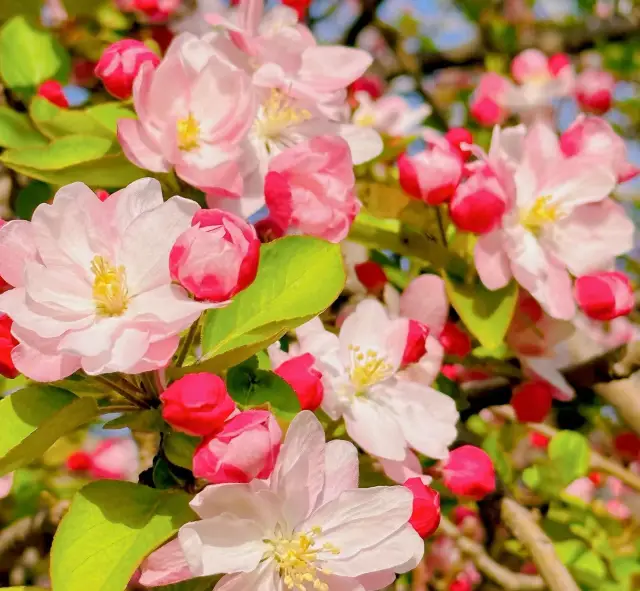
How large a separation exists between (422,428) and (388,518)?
0.20m

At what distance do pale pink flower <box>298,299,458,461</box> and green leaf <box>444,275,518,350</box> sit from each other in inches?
3.3

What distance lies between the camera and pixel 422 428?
836 millimetres

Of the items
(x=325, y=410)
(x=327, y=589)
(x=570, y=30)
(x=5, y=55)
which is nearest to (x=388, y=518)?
(x=327, y=589)

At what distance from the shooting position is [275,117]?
36.1 inches

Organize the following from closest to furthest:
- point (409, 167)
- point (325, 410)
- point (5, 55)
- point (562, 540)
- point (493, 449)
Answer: point (325, 410)
point (409, 167)
point (5, 55)
point (493, 449)
point (562, 540)

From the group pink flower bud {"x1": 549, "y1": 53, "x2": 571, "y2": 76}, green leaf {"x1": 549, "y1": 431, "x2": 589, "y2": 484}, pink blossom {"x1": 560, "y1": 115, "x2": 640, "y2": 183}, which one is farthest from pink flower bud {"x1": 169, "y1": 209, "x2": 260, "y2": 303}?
pink flower bud {"x1": 549, "y1": 53, "x2": 571, "y2": 76}

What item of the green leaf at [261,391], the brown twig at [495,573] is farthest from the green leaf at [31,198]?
the brown twig at [495,573]

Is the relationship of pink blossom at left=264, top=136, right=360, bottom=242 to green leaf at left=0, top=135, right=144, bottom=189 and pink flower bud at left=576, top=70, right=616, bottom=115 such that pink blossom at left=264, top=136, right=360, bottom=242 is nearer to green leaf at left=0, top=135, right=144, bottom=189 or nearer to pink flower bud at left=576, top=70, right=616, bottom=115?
green leaf at left=0, top=135, right=144, bottom=189

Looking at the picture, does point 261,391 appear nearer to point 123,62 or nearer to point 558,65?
point 123,62

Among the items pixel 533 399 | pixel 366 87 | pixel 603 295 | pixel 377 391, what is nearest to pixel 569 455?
pixel 533 399

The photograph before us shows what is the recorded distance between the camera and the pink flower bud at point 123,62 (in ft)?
2.88

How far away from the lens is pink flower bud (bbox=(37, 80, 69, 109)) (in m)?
1.08

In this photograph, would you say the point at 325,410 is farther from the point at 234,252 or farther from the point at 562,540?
the point at 562,540

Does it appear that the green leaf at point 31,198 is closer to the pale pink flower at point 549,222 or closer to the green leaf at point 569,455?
the pale pink flower at point 549,222
